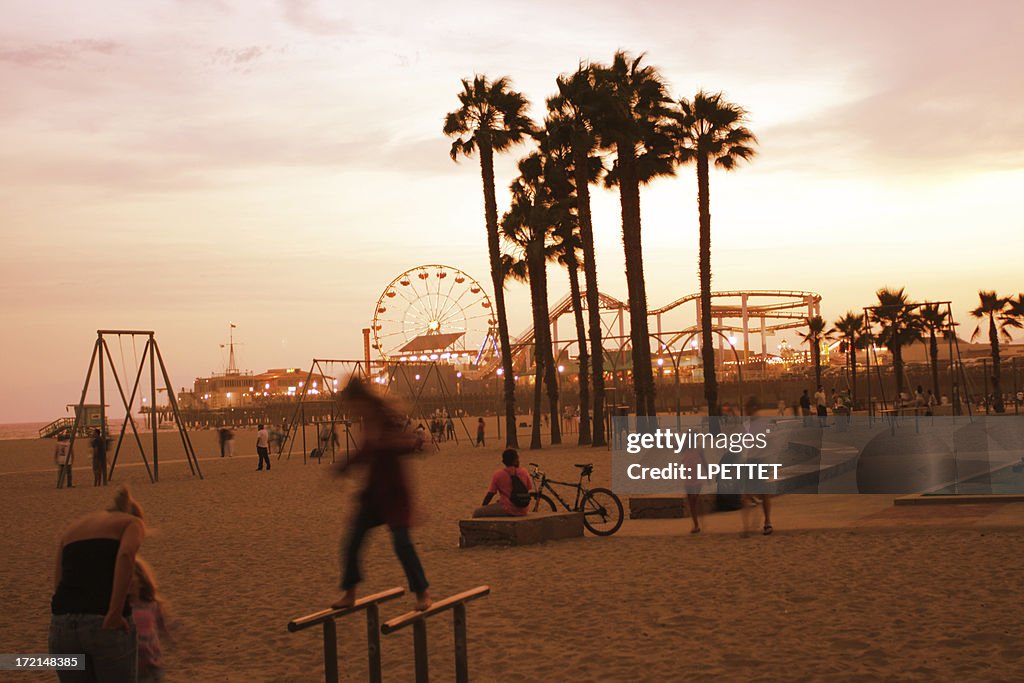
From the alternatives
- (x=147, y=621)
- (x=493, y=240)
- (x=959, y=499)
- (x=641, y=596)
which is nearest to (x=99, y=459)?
(x=493, y=240)

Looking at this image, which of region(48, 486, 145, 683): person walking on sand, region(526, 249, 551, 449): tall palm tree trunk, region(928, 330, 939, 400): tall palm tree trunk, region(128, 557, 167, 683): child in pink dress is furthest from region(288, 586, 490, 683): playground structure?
region(928, 330, 939, 400): tall palm tree trunk

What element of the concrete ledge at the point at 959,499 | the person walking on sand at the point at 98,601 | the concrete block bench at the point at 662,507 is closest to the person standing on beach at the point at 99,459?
the concrete block bench at the point at 662,507

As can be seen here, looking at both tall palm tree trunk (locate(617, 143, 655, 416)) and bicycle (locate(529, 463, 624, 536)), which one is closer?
bicycle (locate(529, 463, 624, 536))

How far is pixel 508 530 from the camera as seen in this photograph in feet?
45.2

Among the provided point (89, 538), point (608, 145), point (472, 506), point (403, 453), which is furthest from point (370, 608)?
point (608, 145)

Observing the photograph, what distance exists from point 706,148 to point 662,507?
23.1 meters

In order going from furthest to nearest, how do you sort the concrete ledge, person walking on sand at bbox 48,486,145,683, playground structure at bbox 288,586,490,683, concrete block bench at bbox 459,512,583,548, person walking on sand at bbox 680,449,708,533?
the concrete ledge, person walking on sand at bbox 680,449,708,533, concrete block bench at bbox 459,512,583,548, playground structure at bbox 288,586,490,683, person walking on sand at bbox 48,486,145,683

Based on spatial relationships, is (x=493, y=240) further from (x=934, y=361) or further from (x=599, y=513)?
(x=599, y=513)

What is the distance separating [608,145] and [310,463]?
1447cm

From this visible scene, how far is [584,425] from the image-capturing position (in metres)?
38.7

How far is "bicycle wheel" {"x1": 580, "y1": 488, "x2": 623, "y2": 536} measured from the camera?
14641 mm

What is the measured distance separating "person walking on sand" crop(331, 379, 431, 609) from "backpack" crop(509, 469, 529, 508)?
7.47 m

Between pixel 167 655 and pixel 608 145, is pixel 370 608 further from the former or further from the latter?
pixel 608 145
